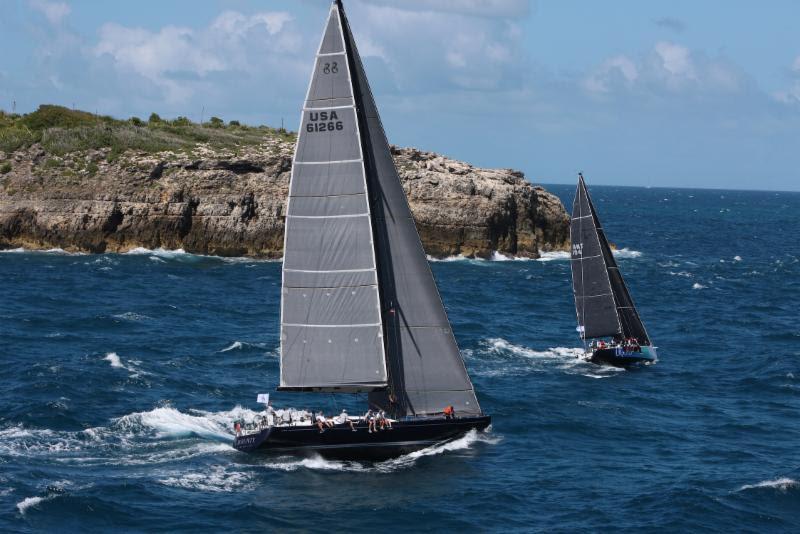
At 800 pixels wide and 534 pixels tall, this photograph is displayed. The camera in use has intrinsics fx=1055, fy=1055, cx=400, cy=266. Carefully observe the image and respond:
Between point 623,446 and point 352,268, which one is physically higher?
point 352,268

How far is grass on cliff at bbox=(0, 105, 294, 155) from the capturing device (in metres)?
106

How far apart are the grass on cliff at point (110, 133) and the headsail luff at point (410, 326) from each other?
228ft

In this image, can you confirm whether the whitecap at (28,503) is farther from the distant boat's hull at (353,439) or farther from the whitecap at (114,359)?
the whitecap at (114,359)

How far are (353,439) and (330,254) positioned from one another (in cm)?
687

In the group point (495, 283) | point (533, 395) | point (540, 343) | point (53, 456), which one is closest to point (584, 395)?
point (533, 395)

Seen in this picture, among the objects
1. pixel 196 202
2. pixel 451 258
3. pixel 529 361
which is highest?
pixel 196 202

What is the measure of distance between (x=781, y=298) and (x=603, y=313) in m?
32.9

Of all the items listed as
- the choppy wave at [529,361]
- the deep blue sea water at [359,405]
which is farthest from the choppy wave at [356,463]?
the choppy wave at [529,361]

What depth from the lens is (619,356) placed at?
199 ft

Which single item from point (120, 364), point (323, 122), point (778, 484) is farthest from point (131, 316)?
point (778, 484)

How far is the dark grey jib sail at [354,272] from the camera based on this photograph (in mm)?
38531

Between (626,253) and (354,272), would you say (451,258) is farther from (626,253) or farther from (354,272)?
(354,272)

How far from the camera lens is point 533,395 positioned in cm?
5194

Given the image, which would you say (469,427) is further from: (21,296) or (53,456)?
(21,296)
